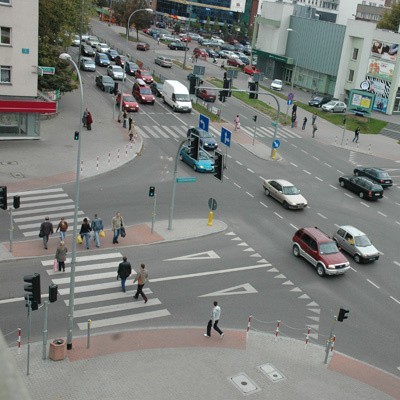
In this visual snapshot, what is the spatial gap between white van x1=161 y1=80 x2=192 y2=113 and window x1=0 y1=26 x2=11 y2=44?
64.2 feet

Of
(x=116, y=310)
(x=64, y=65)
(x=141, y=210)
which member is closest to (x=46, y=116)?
(x=64, y=65)

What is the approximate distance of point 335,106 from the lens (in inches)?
2569

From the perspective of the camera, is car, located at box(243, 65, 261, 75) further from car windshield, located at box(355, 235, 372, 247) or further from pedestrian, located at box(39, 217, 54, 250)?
pedestrian, located at box(39, 217, 54, 250)

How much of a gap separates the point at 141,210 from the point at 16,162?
34.1 ft

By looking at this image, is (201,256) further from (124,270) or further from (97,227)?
(124,270)

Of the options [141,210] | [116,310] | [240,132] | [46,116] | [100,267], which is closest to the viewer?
[116,310]

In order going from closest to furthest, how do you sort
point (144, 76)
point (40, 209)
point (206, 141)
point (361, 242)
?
point (361, 242) < point (40, 209) < point (206, 141) < point (144, 76)

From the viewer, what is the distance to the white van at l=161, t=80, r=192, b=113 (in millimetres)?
54062

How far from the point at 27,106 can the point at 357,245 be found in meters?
23.8

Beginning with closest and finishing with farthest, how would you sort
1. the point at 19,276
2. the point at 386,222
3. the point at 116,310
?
the point at 116,310
the point at 19,276
the point at 386,222

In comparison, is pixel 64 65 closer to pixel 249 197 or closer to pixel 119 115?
pixel 119 115

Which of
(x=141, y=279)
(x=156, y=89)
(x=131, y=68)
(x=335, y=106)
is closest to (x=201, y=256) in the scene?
(x=141, y=279)

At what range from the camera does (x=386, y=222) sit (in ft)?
109

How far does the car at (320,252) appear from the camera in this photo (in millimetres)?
24750
